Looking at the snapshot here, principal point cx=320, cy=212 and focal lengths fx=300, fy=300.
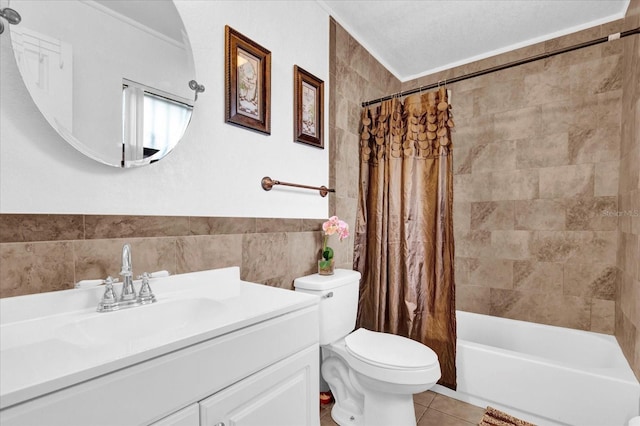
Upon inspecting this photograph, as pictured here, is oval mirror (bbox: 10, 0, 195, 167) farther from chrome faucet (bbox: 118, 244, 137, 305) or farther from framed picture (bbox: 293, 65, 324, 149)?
framed picture (bbox: 293, 65, 324, 149)

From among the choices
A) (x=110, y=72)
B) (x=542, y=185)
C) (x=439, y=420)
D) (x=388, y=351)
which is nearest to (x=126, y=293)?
(x=110, y=72)

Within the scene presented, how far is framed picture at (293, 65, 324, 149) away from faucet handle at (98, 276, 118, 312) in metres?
1.17

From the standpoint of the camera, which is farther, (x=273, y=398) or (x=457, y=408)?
(x=457, y=408)

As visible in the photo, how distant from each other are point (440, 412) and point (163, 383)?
5.88ft

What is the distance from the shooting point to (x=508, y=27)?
2.18 meters

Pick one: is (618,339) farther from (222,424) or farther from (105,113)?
(105,113)

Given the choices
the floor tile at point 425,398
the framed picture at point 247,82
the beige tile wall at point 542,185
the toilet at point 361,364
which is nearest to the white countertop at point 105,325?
the toilet at point 361,364

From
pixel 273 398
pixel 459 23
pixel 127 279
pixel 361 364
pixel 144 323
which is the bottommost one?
pixel 361 364

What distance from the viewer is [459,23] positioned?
2.13 meters

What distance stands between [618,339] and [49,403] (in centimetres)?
278

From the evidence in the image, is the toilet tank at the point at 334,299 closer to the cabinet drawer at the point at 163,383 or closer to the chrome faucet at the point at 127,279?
the cabinet drawer at the point at 163,383

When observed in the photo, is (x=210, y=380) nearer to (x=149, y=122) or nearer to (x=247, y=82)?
(x=149, y=122)

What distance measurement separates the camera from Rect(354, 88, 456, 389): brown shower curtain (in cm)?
194

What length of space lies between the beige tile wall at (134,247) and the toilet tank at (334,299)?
0.47ft
